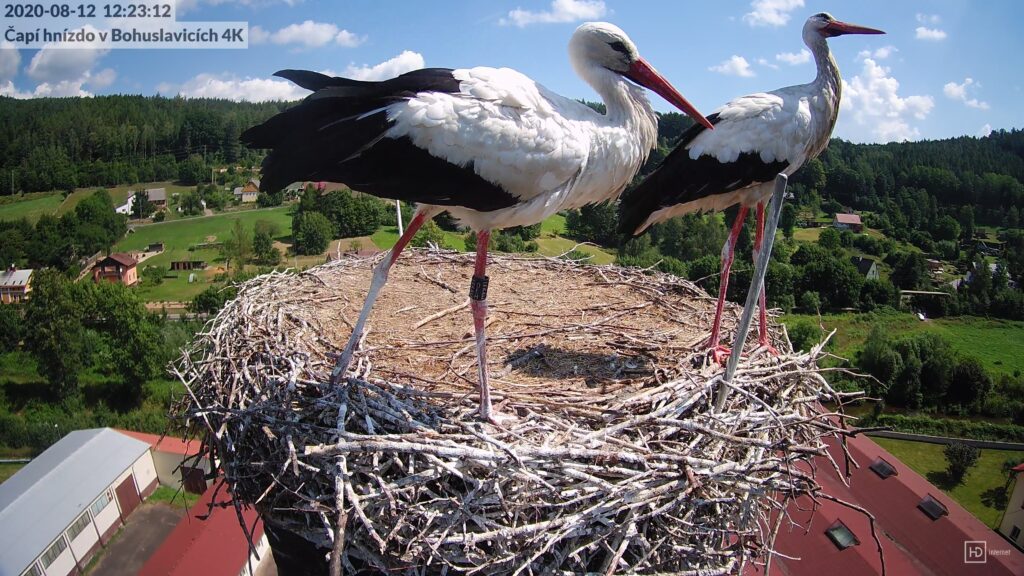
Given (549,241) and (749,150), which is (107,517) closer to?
(749,150)

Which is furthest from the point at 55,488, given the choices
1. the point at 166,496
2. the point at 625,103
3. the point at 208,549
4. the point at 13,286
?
the point at 13,286

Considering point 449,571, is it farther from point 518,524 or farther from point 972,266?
point 972,266

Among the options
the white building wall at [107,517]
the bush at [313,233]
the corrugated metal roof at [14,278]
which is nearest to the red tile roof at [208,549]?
the white building wall at [107,517]

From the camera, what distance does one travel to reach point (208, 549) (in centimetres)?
809

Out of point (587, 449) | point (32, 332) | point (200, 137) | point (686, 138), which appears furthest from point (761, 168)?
point (200, 137)

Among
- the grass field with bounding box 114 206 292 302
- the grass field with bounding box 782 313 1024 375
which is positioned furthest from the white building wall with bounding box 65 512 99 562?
the grass field with bounding box 782 313 1024 375

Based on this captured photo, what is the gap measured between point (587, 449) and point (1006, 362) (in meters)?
31.8

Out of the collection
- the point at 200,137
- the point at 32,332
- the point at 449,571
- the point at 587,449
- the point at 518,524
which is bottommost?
the point at 32,332

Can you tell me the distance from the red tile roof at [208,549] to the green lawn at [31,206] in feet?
164

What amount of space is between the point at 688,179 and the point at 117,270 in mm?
40866

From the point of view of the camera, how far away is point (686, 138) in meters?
4.55

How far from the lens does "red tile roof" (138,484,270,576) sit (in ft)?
25.5

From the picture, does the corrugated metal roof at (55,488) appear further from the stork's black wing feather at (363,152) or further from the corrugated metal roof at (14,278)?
the corrugated metal roof at (14,278)

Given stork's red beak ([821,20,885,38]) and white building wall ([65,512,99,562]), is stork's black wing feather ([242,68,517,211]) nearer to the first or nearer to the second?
stork's red beak ([821,20,885,38])
